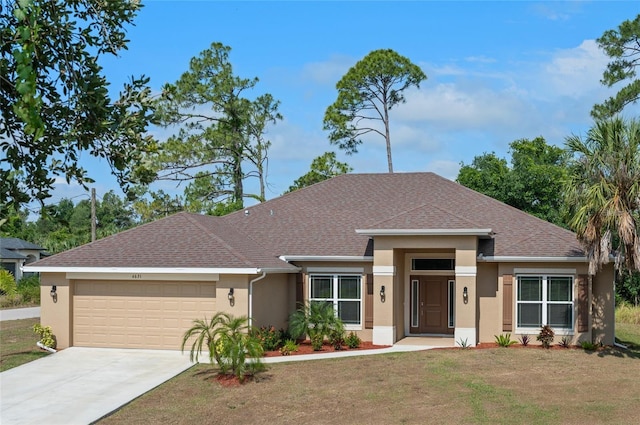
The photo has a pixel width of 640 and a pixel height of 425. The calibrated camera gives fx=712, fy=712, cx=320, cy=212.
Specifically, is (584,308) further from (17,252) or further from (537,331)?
(17,252)

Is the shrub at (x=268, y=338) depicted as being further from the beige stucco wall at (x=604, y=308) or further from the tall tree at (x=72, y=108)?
the tall tree at (x=72, y=108)

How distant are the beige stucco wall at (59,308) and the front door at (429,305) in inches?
432

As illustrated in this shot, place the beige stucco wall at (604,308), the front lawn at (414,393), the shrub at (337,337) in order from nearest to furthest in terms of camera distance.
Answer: the front lawn at (414,393) < the beige stucco wall at (604,308) < the shrub at (337,337)

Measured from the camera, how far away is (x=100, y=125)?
625 cm

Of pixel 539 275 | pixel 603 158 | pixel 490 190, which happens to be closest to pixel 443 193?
pixel 539 275

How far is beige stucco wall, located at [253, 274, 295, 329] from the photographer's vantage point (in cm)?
2073

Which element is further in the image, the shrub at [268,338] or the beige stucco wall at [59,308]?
the beige stucco wall at [59,308]

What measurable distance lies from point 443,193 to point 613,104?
12959mm

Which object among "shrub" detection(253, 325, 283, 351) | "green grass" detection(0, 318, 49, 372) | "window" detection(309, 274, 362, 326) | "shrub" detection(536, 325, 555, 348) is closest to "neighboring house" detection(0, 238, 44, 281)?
"green grass" detection(0, 318, 49, 372)

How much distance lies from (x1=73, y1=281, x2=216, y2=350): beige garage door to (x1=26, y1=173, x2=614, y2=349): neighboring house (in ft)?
0.10

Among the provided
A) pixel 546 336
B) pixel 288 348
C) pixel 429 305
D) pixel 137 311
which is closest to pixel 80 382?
pixel 137 311

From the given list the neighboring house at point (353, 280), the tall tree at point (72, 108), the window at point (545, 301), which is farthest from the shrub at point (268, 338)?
the tall tree at point (72, 108)

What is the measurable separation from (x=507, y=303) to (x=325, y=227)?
7.02 metres

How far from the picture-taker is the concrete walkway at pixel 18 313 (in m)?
32.3
